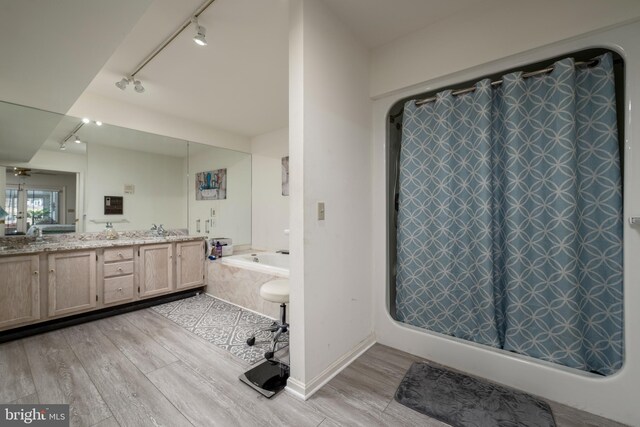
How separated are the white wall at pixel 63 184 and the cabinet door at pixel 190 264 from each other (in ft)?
4.04

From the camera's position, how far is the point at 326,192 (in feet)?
5.79

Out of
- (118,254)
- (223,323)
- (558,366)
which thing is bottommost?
(223,323)

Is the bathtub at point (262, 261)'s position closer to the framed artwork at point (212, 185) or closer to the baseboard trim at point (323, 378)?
the baseboard trim at point (323, 378)

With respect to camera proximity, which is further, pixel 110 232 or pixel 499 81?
pixel 110 232

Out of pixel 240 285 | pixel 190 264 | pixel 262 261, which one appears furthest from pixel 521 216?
pixel 190 264

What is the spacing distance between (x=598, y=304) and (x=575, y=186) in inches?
28.4

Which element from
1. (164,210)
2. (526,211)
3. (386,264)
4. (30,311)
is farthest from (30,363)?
(526,211)

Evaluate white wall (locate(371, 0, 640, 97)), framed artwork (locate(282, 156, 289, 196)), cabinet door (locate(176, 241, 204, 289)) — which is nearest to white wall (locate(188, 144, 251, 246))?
cabinet door (locate(176, 241, 204, 289))

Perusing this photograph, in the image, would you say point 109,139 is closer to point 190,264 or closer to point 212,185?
point 212,185

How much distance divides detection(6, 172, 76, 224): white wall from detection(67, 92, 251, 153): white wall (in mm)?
819

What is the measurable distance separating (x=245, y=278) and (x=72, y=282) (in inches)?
69.6

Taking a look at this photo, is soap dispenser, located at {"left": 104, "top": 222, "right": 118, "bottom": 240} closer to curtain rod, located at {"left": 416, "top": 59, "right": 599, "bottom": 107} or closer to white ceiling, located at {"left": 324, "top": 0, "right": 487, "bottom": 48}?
white ceiling, located at {"left": 324, "top": 0, "right": 487, "bottom": 48}

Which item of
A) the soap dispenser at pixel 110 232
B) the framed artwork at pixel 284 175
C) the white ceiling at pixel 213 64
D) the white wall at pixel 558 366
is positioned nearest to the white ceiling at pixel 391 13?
the white wall at pixel 558 366

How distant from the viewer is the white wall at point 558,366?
1.36m
